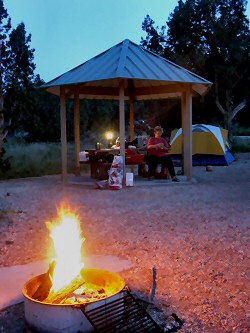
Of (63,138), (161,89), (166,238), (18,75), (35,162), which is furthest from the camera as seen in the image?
(35,162)

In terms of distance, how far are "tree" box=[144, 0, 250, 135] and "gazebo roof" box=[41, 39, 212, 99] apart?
11159 millimetres

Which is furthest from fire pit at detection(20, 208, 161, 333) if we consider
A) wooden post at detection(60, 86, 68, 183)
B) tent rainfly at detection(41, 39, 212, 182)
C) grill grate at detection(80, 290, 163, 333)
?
wooden post at detection(60, 86, 68, 183)

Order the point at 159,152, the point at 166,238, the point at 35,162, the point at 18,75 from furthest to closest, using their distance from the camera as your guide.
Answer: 1. the point at 35,162
2. the point at 18,75
3. the point at 159,152
4. the point at 166,238

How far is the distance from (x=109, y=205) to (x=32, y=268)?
3660mm

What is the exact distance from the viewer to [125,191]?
9594mm

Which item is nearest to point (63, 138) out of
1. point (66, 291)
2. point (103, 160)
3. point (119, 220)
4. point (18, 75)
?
point (103, 160)

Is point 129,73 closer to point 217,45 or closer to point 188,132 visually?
point 188,132

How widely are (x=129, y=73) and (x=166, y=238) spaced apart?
5097 mm

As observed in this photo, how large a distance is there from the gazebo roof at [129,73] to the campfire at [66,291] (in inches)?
250

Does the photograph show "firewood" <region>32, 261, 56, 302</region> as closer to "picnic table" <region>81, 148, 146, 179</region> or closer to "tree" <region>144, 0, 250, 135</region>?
"picnic table" <region>81, 148, 146, 179</region>

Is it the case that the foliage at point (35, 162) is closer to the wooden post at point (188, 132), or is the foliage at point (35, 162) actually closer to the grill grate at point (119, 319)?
the wooden post at point (188, 132)

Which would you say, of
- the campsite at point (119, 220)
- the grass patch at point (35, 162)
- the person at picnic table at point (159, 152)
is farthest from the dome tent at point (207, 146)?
the person at picnic table at point (159, 152)

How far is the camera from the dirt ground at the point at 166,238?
3.41m

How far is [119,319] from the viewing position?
2.91 m
